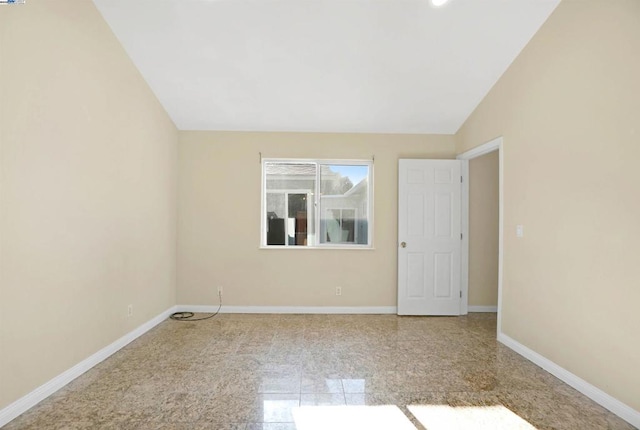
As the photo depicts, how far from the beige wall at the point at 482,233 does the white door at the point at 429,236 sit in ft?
0.88

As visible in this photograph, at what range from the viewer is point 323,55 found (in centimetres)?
341

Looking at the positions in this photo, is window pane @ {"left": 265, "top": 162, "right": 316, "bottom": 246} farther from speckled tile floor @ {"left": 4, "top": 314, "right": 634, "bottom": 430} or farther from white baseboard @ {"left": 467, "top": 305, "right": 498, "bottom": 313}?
white baseboard @ {"left": 467, "top": 305, "right": 498, "bottom": 313}

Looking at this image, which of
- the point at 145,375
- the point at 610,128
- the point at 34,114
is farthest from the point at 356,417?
the point at 34,114

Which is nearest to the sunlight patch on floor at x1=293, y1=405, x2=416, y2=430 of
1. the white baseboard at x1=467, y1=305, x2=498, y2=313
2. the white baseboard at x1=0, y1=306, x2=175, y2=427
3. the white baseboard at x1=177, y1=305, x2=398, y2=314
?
the white baseboard at x1=0, y1=306, x2=175, y2=427

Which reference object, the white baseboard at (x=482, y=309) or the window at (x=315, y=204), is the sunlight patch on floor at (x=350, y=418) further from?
the white baseboard at (x=482, y=309)

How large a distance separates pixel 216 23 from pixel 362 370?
3.29m

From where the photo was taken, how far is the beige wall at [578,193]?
2203 mm

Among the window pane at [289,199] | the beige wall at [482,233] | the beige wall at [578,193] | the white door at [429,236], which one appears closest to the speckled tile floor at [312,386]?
the beige wall at [578,193]

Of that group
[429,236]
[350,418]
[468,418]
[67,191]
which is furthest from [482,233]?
[67,191]

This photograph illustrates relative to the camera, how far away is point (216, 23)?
10.1 feet

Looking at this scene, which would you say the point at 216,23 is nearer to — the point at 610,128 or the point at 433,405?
the point at 610,128

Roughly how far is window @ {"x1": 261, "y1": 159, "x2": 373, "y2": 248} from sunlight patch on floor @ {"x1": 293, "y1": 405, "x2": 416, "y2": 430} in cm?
260

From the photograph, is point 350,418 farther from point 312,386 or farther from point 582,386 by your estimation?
point 582,386

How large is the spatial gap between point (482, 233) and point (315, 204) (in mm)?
2314
